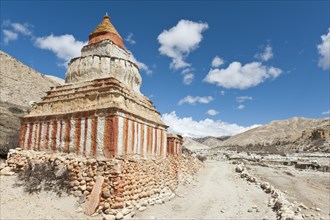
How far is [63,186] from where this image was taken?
32.2 ft

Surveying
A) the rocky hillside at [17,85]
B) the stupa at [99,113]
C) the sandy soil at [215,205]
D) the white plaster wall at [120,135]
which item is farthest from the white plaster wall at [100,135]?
the rocky hillside at [17,85]

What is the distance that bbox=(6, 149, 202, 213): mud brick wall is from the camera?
367 inches

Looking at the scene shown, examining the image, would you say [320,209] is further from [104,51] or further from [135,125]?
[104,51]

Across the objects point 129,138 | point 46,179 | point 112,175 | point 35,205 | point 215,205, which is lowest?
point 215,205

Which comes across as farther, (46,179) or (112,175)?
(46,179)

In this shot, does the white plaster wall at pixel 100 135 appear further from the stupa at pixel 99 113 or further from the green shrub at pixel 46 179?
the green shrub at pixel 46 179

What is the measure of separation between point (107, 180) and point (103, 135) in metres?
A: 1.68

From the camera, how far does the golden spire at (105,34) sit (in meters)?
14.2

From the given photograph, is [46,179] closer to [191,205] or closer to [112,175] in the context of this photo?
[112,175]

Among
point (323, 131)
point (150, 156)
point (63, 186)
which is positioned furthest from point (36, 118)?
point (323, 131)

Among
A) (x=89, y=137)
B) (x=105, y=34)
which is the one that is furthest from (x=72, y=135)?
(x=105, y=34)

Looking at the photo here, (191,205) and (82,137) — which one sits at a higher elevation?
(82,137)

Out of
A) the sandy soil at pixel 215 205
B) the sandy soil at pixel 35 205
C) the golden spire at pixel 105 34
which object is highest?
the golden spire at pixel 105 34

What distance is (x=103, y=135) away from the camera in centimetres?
1008
